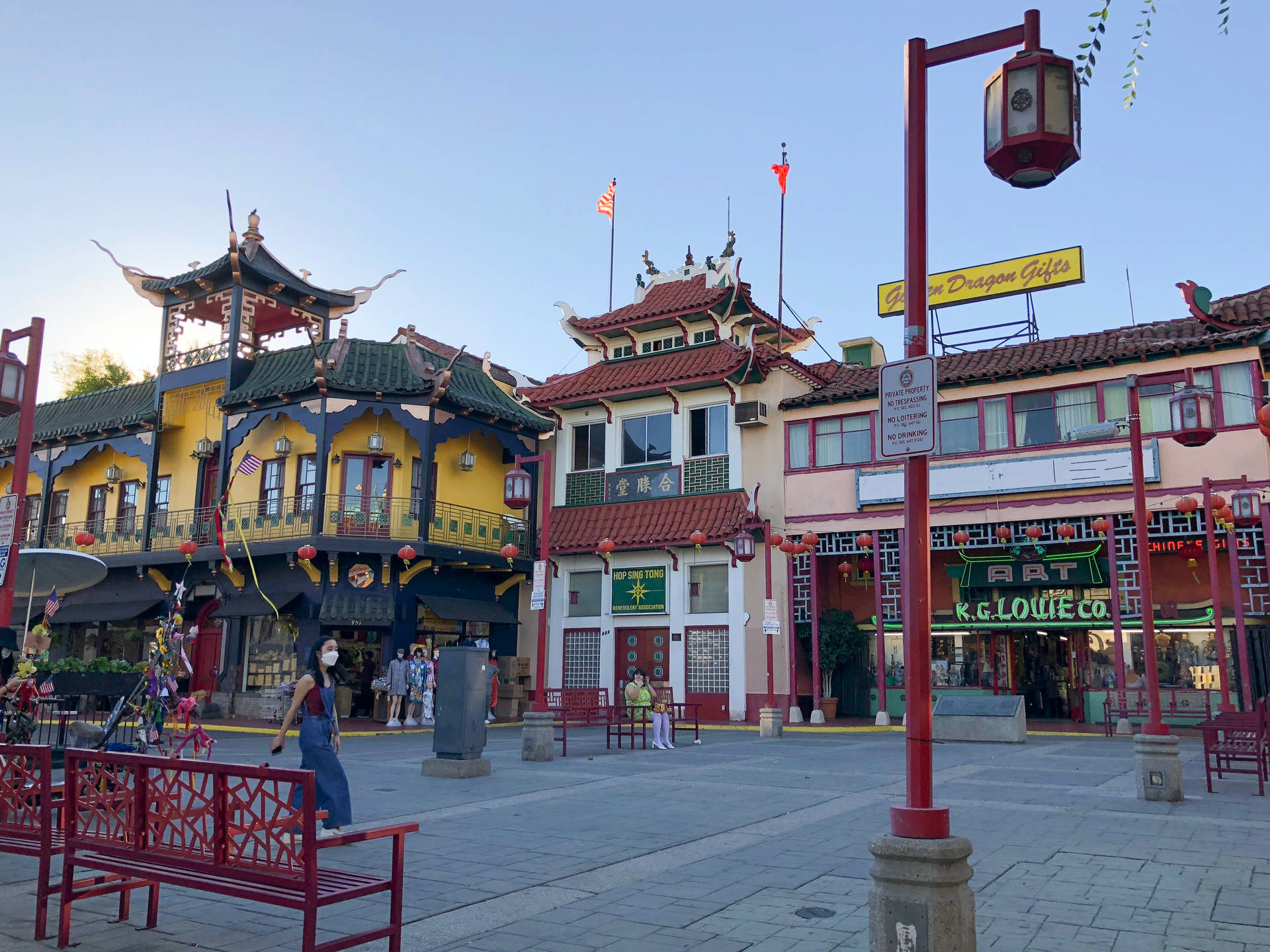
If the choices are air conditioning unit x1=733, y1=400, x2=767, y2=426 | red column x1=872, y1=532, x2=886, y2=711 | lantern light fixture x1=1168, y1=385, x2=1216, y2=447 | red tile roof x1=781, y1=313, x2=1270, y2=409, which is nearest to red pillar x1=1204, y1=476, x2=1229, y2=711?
red tile roof x1=781, y1=313, x2=1270, y2=409

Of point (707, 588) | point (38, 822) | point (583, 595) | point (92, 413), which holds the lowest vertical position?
point (38, 822)

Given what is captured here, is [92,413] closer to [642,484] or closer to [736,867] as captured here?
[642,484]

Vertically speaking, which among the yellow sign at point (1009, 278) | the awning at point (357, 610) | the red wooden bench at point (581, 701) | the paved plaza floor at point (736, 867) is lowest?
the paved plaza floor at point (736, 867)

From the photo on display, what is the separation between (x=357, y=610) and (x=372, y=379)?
6164 millimetres

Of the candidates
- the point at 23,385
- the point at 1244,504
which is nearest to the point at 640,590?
the point at 1244,504

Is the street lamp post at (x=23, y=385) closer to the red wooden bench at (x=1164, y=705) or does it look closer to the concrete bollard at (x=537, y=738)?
the concrete bollard at (x=537, y=738)

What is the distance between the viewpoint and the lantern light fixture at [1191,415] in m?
13.3

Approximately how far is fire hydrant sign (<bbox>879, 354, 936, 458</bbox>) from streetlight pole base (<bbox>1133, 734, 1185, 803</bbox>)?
8.13 m

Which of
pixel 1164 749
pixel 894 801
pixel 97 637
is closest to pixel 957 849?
pixel 894 801

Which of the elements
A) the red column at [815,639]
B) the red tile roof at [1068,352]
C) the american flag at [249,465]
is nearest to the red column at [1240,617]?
the red tile roof at [1068,352]

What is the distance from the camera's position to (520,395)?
3178 cm

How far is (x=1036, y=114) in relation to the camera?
215 inches

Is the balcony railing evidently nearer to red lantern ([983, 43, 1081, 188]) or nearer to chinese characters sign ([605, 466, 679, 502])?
chinese characters sign ([605, 466, 679, 502])

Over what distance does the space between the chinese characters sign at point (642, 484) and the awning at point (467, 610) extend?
4.58m
